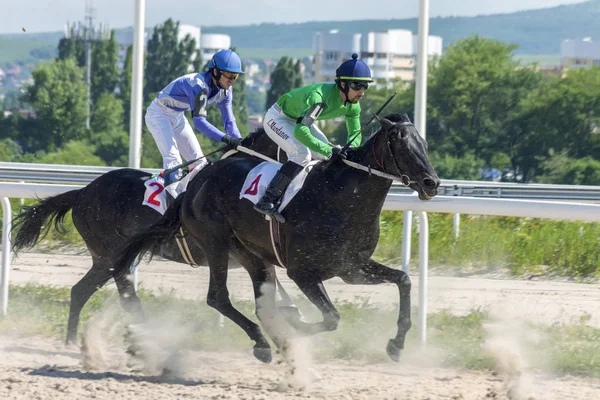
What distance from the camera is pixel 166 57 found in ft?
174

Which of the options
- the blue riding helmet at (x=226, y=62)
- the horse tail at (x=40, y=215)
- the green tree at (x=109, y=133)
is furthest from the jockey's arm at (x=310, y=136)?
the green tree at (x=109, y=133)

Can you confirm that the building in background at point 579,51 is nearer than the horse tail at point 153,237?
No

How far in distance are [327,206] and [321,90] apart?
60cm

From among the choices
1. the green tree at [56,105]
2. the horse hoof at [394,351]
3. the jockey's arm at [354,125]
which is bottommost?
the horse hoof at [394,351]

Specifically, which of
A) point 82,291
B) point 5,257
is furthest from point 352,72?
point 5,257

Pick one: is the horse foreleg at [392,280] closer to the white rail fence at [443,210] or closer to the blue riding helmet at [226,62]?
the white rail fence at [443,210]

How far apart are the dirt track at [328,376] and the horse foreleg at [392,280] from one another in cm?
16

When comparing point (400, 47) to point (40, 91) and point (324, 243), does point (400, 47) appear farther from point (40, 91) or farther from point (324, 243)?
point (324, 243)

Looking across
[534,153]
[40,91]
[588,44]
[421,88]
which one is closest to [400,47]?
[588,44]

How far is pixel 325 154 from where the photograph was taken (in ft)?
16.3

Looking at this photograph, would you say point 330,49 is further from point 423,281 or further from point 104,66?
point 423,281

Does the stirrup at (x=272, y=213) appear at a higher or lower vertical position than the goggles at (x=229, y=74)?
lower

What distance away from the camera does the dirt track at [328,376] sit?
445 cm

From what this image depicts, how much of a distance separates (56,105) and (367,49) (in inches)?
1976
